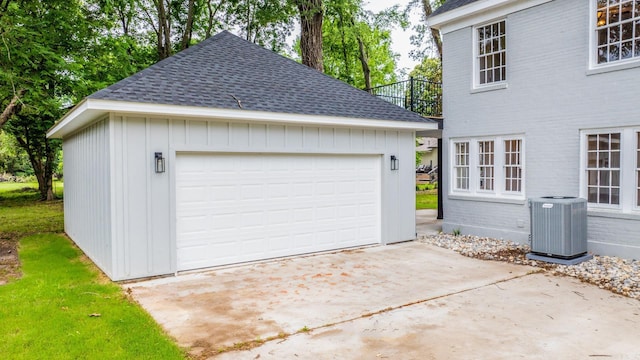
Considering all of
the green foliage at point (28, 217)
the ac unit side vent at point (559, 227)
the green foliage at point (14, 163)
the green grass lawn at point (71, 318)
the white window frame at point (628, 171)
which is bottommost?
the green grass lawn at point (71, 318)

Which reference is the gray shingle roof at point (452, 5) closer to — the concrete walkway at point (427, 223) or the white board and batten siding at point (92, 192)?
the concrete walkway at point (427, 223)

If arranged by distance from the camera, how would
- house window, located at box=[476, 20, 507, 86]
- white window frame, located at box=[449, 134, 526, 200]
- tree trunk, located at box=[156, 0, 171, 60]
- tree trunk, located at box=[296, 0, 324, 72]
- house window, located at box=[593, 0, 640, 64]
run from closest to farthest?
1. house window, located at box=[593, 0, 640, 64]
2. white window frame, located at box=[449, 134, 526, 200]
3. house window, located at box=[476, 20, 507, 86]
4. tree trunk, located at box=[296, 0, 324, 72]
5. tree trunk, located at box=[156, 0, 171, 60]

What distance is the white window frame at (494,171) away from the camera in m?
9.11

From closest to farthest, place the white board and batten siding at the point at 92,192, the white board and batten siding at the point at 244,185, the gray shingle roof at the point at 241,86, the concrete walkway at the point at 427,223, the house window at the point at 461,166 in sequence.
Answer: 1. the white board and batten siding at the point at 244,185
2. the white board and batten siding at the point at 92,192
3. the gray shingle roof at the point at 241,86
4. the house window at the point at 461,166
5. the concrete walkway at the point at 427,223

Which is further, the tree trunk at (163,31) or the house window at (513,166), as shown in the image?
the tree trunk at (163,31)

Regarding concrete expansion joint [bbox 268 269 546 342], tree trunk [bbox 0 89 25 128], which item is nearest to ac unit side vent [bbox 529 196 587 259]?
concrete expansion joint [bbox 268 269 546 342]

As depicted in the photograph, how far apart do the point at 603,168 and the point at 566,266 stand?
2087mm

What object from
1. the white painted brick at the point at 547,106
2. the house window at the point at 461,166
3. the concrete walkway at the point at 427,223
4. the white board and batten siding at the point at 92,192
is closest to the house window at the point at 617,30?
the white painted brick at the point at 547,106

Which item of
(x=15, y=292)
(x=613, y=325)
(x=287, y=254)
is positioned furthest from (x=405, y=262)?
(x=15, y=292)

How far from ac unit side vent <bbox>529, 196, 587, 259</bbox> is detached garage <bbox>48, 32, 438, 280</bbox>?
8.91ft

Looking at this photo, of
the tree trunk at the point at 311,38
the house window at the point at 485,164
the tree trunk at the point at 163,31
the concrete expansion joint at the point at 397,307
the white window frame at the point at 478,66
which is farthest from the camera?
the tree trunk at the point at 163,31

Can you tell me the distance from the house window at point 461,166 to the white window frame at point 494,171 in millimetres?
71

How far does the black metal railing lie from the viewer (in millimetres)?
11820

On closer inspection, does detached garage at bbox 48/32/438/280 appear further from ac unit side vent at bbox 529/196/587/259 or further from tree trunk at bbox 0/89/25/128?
ac unit side vent at bbox 529/196/587/259
